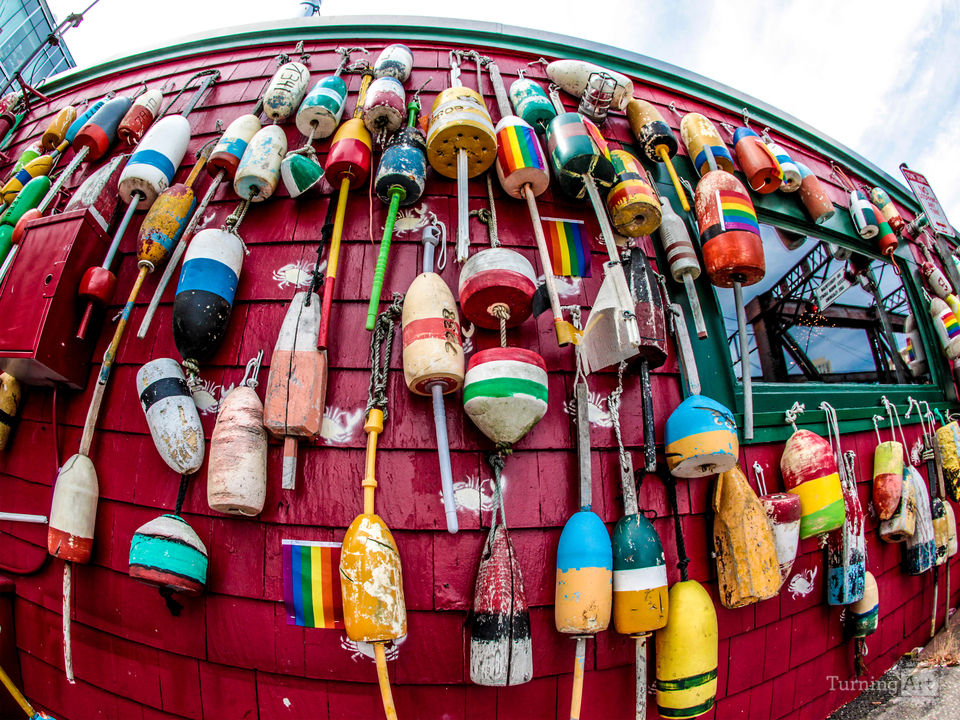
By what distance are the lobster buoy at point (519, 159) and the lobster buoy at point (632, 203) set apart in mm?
318

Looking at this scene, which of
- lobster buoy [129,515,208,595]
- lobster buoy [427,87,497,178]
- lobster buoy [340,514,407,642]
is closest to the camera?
lobster buoy [340,514,407,642]

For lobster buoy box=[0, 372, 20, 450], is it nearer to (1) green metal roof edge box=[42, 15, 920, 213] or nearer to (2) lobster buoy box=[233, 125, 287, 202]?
(2) lobster buoy box=[233, 125, 287, 202]

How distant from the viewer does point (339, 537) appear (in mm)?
1398

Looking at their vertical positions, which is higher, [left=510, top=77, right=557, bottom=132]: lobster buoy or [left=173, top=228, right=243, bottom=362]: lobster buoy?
[left=510, top=77, right=557, bottom=132]: lobster buoy

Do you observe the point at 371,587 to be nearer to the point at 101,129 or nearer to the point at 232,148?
the point at 232,148

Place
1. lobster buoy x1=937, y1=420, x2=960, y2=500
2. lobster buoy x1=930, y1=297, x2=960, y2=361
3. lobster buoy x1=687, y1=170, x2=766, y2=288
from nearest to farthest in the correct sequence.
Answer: lobster buoy x1=687, y1=170, x2=766, y2=288
lobster buoy x1=937, y1=420, x2=960, y2=500
lobster buoy x1=930, y1=297, x2=960, y2=361

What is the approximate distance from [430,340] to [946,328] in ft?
13.5

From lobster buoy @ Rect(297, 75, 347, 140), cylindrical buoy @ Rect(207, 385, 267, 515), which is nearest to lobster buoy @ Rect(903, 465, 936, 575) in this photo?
cylindrical buoy @ Rect(207, 385, 267, 515)

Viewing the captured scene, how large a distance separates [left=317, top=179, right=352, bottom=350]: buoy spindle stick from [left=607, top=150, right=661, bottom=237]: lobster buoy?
1168 mm

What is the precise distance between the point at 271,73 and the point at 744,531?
3376 millimetres

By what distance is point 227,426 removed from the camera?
4.52ft

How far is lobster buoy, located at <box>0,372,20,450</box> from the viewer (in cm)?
190

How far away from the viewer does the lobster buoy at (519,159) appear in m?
1.70

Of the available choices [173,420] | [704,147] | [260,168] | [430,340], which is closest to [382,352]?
[430,340]
